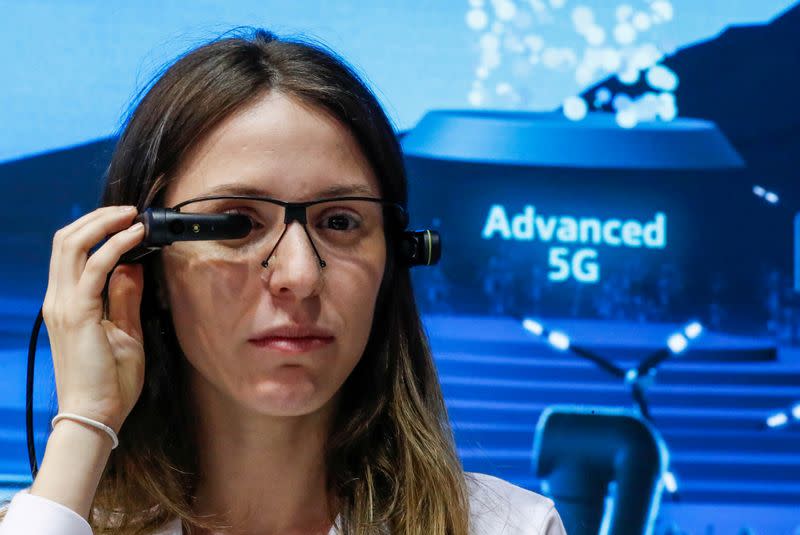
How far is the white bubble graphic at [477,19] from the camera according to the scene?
8.47 ft

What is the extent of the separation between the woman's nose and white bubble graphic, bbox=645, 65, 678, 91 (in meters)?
1.73

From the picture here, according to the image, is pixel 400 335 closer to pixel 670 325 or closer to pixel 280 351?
pixel 280 351

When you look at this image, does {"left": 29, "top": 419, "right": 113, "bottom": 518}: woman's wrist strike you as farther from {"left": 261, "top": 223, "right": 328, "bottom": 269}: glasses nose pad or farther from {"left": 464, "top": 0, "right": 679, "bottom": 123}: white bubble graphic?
{"left": 464, "top": 0, "right": 679, "bottom": 123}: white bubble graphic

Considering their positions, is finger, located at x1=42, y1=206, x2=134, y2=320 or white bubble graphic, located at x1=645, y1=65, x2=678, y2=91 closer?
finger, located at x1=42, y1=206, x2=134, y2=320

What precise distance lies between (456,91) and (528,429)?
0.94 meters

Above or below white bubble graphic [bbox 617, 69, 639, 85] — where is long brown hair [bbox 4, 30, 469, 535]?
below

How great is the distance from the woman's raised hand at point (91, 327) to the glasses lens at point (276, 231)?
89 millimetres

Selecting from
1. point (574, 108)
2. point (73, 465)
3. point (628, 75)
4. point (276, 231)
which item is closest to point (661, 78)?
point (628, 75)

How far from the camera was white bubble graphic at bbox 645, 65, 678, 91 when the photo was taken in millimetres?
2652

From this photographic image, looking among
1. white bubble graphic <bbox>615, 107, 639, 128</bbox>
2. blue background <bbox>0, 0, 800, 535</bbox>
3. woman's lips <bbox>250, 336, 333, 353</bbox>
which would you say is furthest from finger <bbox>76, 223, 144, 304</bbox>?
white bubble graphic <bbox>615, 107, 639, 128</bbox>

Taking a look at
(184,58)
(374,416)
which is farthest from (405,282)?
(184,58)

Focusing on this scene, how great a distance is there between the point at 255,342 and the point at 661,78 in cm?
182

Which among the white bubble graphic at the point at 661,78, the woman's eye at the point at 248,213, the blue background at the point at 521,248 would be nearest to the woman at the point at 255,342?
the woman's eye at the point at 248,213

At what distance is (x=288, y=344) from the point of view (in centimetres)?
121
